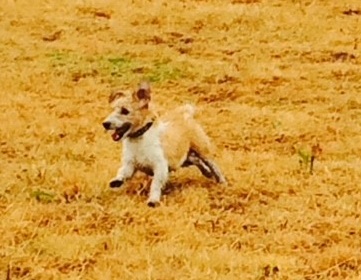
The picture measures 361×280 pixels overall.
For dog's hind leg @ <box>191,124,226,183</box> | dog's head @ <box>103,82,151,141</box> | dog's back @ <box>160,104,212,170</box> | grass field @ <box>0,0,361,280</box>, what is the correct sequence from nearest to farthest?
1. grass field @ <box>0,0,361,280</box>
2. dog's head @ <box>103,82,151,141</box>
3. dog's back @ <box>160,104,212,170</box>
4. dog's hind leg @ <box>191,124,226,183</box>

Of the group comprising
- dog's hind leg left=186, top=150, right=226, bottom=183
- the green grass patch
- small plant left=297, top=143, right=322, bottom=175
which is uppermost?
dog's hind leg left=186, top=150, right=226, bottom=183

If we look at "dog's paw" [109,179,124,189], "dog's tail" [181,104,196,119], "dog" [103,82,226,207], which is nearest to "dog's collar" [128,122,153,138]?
"dog" [103,82,226,207]

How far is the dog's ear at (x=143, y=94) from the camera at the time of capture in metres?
7.41

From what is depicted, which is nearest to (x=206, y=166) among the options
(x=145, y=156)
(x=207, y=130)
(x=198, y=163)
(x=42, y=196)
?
(x=198, y=163)

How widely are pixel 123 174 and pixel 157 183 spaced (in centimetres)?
23

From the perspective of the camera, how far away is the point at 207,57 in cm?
1295

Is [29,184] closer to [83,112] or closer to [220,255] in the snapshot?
[220,255]

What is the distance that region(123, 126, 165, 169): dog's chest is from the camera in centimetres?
753

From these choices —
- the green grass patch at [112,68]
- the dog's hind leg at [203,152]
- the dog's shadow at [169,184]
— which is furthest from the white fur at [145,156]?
the green grass patch at [112,68]

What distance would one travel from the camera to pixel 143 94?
744 centimetres

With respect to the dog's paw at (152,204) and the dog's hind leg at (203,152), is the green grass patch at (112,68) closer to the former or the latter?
the dog's hind leg at (203,152)

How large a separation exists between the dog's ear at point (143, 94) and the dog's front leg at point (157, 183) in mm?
404

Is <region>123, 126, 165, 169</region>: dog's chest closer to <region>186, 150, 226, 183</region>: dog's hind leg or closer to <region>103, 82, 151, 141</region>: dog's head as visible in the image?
<region>103, 82, 151, 141</region>: dog's head

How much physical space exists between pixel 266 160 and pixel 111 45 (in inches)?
197
